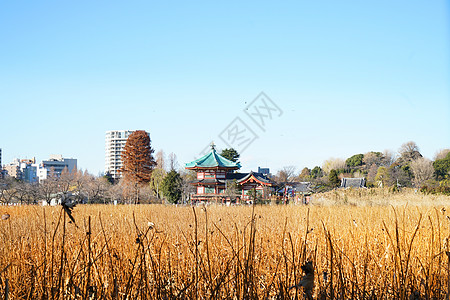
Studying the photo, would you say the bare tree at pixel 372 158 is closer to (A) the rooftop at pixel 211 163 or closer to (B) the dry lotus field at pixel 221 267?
(A) the rooftop at pixel 211 163

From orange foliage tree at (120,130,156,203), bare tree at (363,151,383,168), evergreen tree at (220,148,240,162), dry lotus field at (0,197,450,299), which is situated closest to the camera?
dry lotus field at (0,197,450,299)

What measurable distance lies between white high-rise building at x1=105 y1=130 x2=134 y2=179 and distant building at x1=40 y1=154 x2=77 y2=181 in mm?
8050

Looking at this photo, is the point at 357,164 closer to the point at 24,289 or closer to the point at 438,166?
the point at 438,166

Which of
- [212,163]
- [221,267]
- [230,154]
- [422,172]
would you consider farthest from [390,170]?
[221,267]

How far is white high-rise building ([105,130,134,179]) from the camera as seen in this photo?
9262cm

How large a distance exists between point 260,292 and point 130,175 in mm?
39877

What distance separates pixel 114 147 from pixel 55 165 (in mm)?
14291

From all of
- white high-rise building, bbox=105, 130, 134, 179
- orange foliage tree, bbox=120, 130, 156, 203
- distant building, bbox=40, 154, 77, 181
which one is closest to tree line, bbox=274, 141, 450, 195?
orange foliage tree, bbox=120, 130, 156, 203

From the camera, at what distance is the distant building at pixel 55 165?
86.4 meters

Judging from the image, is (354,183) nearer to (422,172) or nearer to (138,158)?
(422,172)

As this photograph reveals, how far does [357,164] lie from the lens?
51.1 metres

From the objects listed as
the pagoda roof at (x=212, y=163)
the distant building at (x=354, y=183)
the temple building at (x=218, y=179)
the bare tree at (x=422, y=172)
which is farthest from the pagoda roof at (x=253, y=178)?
the bare tree at (x=422, y=172)

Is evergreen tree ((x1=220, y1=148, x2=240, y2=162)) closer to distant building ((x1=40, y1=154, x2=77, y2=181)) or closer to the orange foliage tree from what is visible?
the orange foliage tree

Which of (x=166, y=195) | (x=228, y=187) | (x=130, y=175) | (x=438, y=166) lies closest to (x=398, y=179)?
(x=438, y=166)
